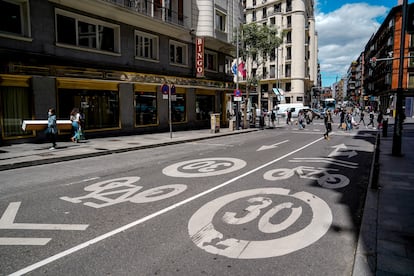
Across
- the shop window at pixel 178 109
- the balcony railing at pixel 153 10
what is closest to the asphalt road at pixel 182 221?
the balcony railing at pixel 153 10

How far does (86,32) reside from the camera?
16875 millimetres

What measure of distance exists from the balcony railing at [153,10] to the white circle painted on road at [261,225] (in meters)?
15.3

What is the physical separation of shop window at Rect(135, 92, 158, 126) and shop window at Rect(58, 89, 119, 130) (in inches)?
67.8

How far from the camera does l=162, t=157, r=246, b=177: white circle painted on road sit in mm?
8305

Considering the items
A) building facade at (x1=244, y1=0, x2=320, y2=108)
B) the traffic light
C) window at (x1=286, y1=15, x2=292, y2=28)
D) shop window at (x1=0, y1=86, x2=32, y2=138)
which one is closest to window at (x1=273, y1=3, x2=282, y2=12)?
building facade at (x1=244, y1=0, x2=320, y2=108)

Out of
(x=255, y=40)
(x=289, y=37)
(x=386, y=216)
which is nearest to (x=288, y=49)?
(x=289, y=37)

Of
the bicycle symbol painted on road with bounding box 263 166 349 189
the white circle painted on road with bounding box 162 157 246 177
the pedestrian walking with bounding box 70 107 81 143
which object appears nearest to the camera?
the bicycle symbol painted on road with bounding box 263 166 349 189

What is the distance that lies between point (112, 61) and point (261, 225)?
16255 millimetres

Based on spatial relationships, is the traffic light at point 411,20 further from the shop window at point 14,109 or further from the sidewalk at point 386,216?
the shop window at point 14,109

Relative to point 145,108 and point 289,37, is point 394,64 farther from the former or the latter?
point 145,108

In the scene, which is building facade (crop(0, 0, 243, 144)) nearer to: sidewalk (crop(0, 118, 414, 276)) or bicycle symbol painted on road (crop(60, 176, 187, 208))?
sidewalk (crop(0, 118, 414, 276))

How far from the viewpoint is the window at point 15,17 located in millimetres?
13430

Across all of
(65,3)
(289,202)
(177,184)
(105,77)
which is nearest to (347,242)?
(289,202)

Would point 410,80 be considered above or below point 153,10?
below
